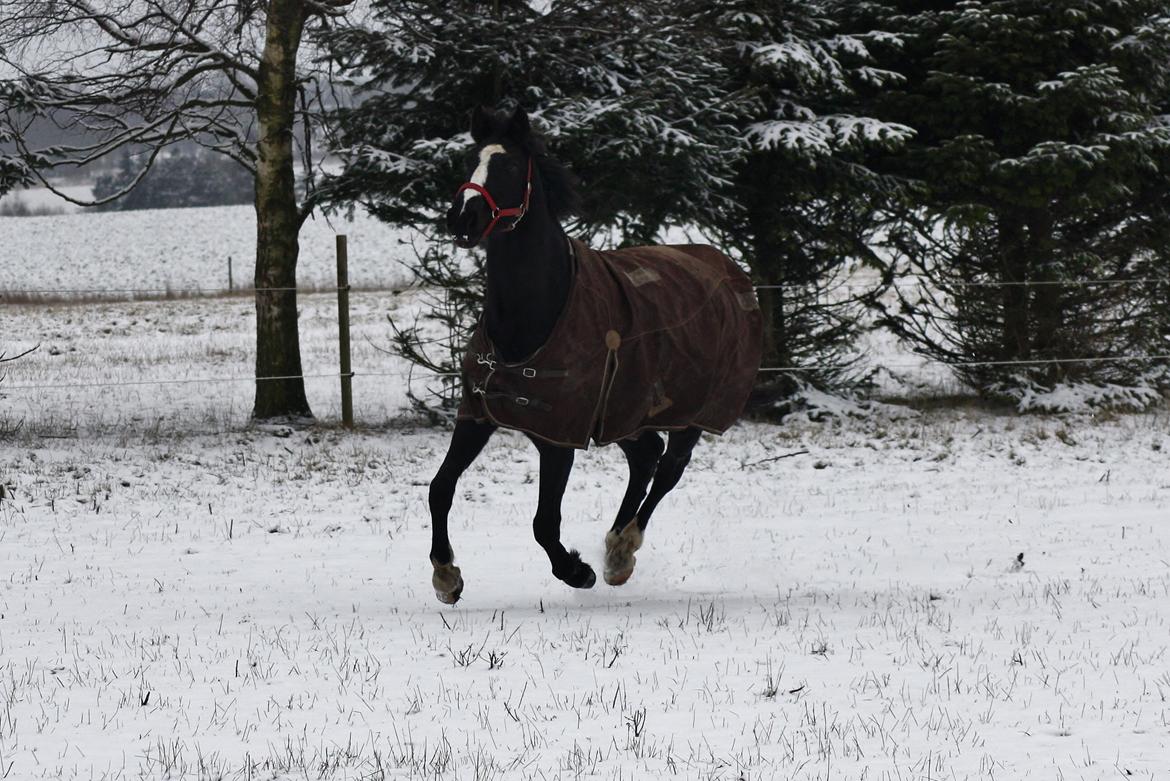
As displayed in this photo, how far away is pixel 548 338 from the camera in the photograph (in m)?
6.16

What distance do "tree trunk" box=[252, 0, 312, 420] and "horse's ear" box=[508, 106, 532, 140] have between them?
8.02 metres

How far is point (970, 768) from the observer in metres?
3.88

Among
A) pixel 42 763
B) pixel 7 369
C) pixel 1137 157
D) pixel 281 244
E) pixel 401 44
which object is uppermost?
pixel 401 44

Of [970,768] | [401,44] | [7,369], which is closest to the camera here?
[970,768]

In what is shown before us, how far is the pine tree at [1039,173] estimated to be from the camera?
1385cm

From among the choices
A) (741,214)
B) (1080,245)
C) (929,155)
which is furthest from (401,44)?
(1080,245)

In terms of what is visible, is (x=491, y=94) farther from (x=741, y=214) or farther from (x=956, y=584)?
(x=956, y=584)

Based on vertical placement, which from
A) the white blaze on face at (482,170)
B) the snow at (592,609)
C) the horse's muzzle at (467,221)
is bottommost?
the snow at (592,609)

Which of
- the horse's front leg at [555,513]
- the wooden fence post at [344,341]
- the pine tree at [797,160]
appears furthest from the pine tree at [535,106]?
the horse's front leg at [555,513]

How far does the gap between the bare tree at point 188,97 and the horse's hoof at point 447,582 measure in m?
7.53

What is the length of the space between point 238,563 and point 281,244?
6856 mm

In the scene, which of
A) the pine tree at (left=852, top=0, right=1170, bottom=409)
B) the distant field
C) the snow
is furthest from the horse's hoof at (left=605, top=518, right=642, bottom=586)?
the distant field

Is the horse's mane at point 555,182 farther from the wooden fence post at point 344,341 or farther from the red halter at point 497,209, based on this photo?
the wooden fence post at point 344,341

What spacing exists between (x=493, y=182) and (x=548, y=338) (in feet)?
2.57
